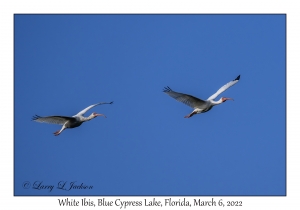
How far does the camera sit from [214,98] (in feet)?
96.3

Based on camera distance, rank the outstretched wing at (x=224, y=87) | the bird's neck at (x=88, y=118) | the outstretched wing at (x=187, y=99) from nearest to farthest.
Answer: the outstretched wing at (x=187, y=99)
the outstretched wing at (x=224, y=87)
the bird's neck at (x=88, y=118)

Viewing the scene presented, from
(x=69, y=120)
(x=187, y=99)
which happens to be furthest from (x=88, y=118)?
(x=187, y=99)

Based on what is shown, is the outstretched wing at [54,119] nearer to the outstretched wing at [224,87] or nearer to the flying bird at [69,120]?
the flying bird at [69,120]

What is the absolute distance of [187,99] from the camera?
27.8 meters

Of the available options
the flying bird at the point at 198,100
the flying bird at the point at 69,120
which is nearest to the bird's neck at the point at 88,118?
the flying bird at the point at 69,120

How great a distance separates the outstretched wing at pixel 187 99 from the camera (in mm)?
27312

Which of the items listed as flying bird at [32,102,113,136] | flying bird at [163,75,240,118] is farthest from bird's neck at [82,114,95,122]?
flying bird at [163,75,240,118]

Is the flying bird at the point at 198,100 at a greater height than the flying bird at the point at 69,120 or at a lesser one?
greater

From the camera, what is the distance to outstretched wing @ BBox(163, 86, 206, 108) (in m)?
27.3

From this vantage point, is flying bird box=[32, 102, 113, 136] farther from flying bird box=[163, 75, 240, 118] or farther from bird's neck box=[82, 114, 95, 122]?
flying bird box=[163, 75, 240, 118]

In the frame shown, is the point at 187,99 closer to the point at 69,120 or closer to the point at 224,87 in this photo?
the point at 224,87

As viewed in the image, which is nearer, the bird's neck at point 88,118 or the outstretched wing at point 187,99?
the outstretched wing at point 187,99

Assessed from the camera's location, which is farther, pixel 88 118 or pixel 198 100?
pixel 88 118
